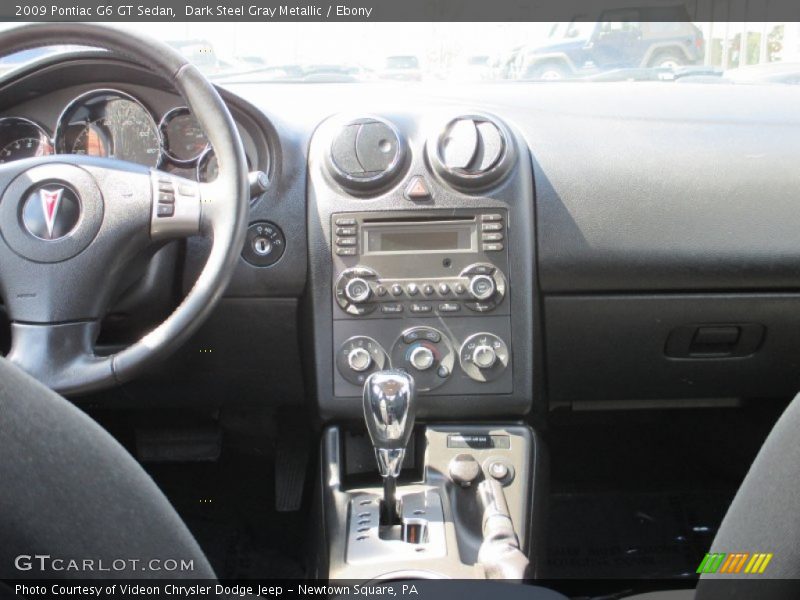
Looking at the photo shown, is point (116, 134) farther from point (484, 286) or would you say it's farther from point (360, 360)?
point (484, 286)

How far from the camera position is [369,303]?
5.91 ft

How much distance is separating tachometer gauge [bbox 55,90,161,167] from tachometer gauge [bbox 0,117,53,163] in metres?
0.05

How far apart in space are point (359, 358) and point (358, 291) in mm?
131

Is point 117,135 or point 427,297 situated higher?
point 117,135

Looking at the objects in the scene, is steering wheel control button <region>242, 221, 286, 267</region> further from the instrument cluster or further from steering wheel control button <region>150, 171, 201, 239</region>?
steering wheel control button <region>150, 171, 201, 239</region>

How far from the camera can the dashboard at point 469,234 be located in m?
1.81

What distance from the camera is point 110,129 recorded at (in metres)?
1.84

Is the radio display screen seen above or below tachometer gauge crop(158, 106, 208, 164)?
below

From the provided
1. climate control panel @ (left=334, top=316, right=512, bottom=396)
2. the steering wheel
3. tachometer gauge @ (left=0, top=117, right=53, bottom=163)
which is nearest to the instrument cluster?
tachometer gauge @ (left=0, top=117, right=53, bottom=163)

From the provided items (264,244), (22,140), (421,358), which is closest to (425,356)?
(421,358)

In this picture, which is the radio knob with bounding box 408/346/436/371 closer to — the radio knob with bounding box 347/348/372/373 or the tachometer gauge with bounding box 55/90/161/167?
the radio knob with bounding box 347/348/372/373

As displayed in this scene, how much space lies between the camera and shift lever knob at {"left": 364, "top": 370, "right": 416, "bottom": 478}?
5.06ft

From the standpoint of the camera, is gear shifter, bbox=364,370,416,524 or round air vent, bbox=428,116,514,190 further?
round air vent, bbox=428,116,514,190
